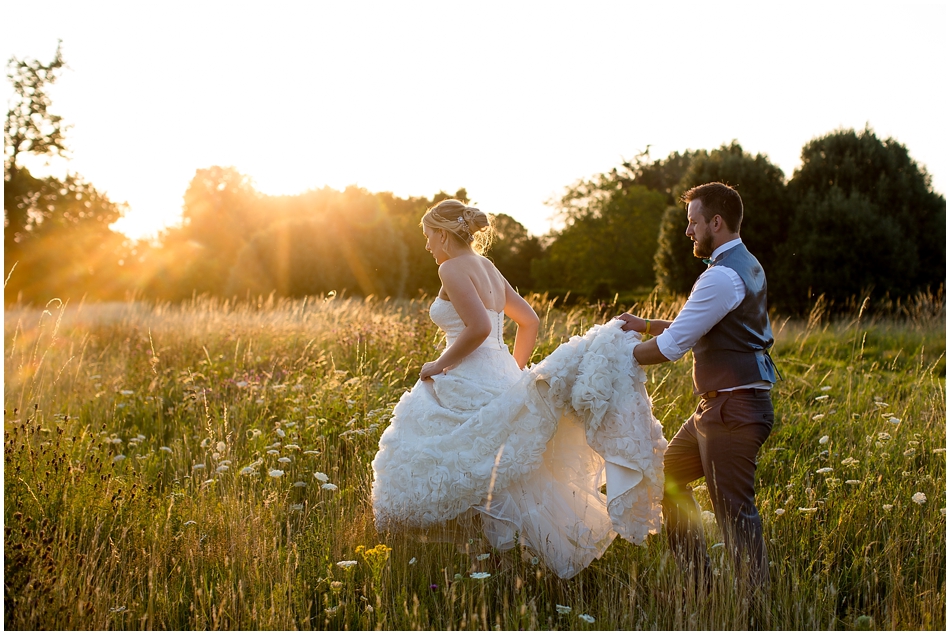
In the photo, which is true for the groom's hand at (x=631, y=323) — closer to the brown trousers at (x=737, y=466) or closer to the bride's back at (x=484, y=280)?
the brown trousers at (x=737, y=466)

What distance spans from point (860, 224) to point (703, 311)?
1409 cm

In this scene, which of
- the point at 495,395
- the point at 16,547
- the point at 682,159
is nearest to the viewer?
the point at 16,547

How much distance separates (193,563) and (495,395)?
5.70 feet

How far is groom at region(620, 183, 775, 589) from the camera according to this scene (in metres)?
2.98

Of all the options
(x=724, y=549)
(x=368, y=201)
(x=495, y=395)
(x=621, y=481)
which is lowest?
(x=724, y=549)

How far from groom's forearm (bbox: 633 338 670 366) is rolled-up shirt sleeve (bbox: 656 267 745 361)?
0.24ft

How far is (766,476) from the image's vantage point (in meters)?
4.77

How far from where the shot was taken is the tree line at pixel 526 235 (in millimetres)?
15211

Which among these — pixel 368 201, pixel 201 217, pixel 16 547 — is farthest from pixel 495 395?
pixel 201 217

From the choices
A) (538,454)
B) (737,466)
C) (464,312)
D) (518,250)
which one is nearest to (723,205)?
(737,466)

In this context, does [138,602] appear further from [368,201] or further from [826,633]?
[368,201]

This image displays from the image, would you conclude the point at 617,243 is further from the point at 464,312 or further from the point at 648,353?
the point at 648,353

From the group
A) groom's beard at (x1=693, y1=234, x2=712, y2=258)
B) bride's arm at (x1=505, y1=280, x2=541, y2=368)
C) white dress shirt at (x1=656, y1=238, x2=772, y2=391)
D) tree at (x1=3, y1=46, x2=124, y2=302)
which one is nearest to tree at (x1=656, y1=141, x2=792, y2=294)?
bride's arm at (x1=505, y1=280, x2=541, y2=368)

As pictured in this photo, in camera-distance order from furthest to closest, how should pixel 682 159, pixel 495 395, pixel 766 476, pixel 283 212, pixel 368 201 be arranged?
pixel 682 159
pixel 283 212
pixel 368 201
pixel 766 476
pixel 495 395
